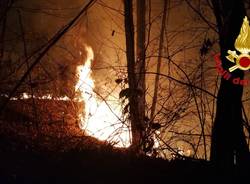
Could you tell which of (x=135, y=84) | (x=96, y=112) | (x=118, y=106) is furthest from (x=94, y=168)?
(x=96, y=112)

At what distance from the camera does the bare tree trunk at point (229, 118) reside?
21.7 ft

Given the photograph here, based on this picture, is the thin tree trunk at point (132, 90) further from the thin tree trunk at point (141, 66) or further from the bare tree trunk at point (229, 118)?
the bare tree trunk at point (229, 118)

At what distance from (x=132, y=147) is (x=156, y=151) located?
526 millimetres

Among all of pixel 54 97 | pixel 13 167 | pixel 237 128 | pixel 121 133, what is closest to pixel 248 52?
pixel 237 128

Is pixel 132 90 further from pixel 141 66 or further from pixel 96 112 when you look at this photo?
pixel 96 112

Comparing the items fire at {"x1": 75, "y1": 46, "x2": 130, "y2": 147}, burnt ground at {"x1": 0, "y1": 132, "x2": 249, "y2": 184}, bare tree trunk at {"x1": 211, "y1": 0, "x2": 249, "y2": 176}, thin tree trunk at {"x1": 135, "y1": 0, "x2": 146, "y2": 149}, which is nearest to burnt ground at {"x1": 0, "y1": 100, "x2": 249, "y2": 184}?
burnt ground at {"x1": 0, "y1": 132, "x2": 249, "y2": 184}

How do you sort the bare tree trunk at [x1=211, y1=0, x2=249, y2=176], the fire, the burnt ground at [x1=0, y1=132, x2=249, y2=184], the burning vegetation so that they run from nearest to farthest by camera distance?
1. the burnt ground at [x1=0, y1=132, x2=249, y2=184]
2. the burning vegetation
3. the bare tree trunk at [x1=211, y1=0, x2=249, y2=176]
4. the fire

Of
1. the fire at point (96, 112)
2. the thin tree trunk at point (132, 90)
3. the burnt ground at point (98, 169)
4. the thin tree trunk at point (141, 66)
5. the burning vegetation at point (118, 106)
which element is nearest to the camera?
the burnt ground at point (98, 169)

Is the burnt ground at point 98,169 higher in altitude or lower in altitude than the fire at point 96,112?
lower

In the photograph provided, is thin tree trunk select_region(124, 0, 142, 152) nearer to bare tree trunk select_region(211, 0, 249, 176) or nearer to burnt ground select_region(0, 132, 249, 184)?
burnt ground select_region(0, 132, 249, 184)

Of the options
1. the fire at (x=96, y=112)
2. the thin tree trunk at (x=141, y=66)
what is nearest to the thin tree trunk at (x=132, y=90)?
the thin tree trunk at (x=141, y=66)

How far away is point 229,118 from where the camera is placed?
666cm

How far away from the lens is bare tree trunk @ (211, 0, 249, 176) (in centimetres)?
660

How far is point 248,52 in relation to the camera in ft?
22.5
